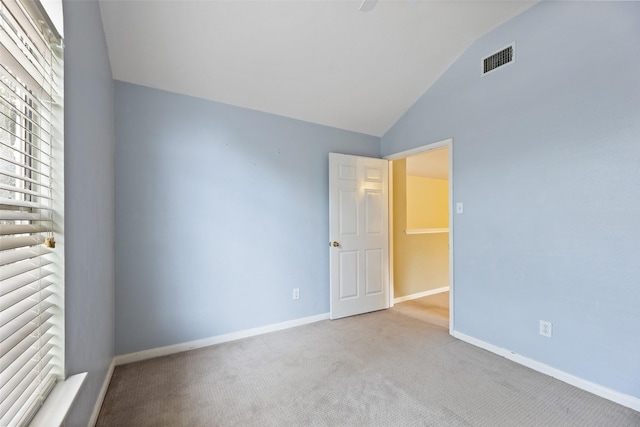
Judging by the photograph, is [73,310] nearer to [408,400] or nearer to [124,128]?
[124,128]

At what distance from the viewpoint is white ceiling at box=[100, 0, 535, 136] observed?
2.03m

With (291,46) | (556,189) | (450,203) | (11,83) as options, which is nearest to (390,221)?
(450,203)

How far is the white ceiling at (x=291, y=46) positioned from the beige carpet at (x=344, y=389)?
2448mm

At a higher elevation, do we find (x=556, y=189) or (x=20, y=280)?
(x=556, y=189)

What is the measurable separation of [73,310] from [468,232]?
3.07 metres

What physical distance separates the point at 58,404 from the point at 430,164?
471 cm

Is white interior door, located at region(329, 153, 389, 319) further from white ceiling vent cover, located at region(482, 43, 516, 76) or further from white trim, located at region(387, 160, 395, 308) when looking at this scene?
white ceiling vent cover, located at region(482, 43, 516, 76)

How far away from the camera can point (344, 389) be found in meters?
1.96

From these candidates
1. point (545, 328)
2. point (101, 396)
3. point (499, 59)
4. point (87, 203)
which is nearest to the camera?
point (87, 203)

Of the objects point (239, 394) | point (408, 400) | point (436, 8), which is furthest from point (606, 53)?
point (239, 394)

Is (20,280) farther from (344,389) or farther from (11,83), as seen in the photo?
(344,389)

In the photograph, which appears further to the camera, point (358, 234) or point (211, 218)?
point (358, 234)

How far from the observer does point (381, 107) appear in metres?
3.34

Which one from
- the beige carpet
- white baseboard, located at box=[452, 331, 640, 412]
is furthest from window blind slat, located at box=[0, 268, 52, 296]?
white baseboard, located at box=[452, 331, 640, 412]
